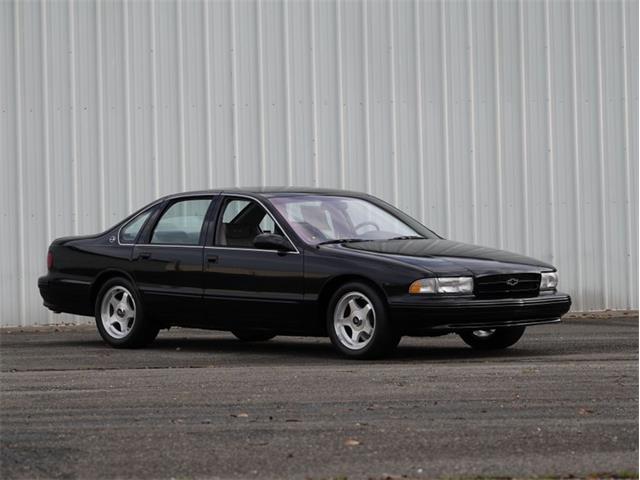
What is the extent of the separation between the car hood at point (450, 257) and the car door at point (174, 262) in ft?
4.86

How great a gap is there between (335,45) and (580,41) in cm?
310

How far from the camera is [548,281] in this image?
41.6 ft

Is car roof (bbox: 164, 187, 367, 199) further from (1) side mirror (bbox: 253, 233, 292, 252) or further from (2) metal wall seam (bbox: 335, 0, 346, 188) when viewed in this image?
(2) metal wall seam (bbox: 335, 0, 346, 188)

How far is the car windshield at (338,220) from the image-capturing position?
1291 centimetres

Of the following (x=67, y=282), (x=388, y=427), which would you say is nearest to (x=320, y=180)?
(x=67, y=282)

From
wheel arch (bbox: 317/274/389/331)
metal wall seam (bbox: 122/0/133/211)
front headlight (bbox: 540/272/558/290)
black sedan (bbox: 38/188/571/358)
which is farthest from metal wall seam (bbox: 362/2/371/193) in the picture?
wheel arch (bbox: 317/274/389/331)

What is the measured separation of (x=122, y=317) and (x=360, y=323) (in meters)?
2.65

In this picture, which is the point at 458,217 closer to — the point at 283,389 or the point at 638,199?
the point at 638,199

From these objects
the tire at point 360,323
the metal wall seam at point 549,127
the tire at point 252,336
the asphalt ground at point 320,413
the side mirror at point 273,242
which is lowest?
the asphalt ground at point 320,413

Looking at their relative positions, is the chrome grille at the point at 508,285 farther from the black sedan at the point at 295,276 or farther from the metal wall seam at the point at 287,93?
the metal wall seam at the point at 287,93

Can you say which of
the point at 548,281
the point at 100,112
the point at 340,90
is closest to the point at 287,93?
the point at 340,90

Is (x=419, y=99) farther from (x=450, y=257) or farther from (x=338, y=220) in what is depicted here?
(x=450, y=257)

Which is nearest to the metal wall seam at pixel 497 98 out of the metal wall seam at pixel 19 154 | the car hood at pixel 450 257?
the metal wall seam at pixel 19 154

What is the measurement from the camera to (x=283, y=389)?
9.95 metres
